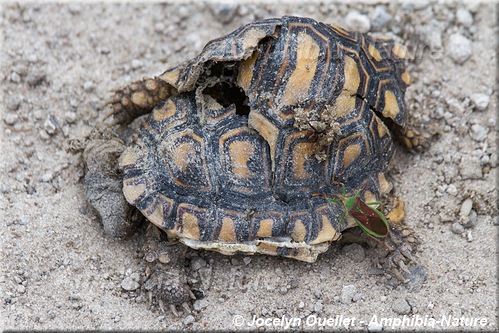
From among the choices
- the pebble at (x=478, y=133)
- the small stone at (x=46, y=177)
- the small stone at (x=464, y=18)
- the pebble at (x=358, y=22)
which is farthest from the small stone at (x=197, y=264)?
the small stone at (x=464, y=18)

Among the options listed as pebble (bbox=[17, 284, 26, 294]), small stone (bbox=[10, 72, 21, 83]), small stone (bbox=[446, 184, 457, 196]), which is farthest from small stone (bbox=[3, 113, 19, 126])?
small stone (bbox=[446, 184, 457, 196])

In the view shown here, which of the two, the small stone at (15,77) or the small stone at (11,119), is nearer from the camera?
the small stone at (11,119)

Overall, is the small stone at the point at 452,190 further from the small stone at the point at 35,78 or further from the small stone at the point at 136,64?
the small stone at the point at 35,78

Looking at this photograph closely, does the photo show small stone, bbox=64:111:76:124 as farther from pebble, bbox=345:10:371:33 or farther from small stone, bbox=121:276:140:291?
pebble, bbox=345:10:371:33

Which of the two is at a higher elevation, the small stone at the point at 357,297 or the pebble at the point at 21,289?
the pebble at the point at 21,289

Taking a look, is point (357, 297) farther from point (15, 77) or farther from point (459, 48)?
point (15, 77)

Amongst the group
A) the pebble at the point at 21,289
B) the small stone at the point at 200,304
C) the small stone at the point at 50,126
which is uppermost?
the small stone at the point at 50,126
